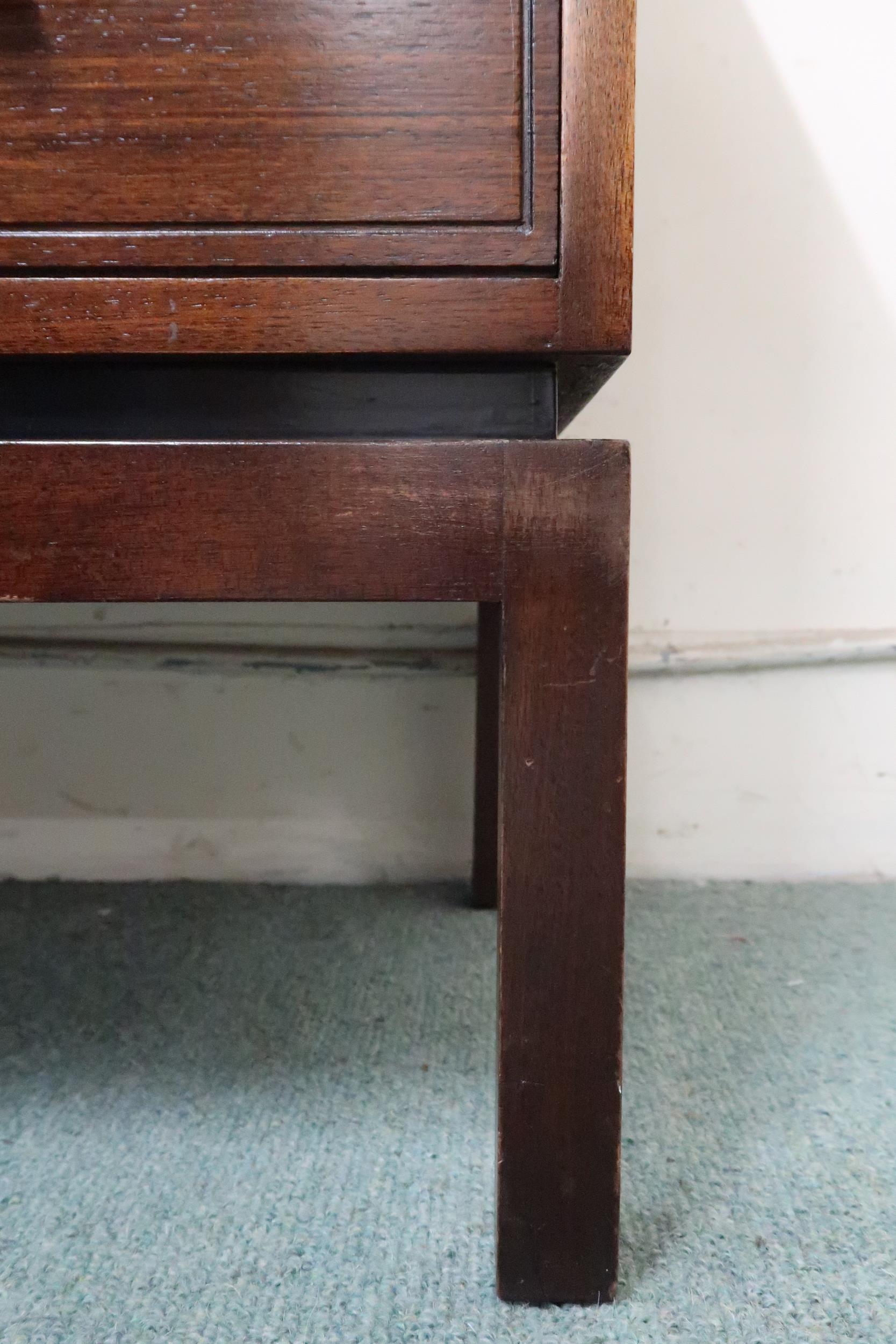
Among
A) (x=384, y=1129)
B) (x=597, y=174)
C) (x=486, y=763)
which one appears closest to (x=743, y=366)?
(x=486, y=763)

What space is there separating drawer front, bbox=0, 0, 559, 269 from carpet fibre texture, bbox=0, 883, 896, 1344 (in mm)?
407

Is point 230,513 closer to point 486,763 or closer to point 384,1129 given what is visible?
point 384,1129

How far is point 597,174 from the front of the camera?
358 millimetres

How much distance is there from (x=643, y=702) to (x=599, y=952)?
1.87ft

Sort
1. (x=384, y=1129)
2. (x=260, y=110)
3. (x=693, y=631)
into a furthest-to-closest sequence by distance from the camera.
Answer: (x=693, y=631) < (x=384, y=1129) < (x=260, y=110)

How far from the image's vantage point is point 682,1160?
0.50m

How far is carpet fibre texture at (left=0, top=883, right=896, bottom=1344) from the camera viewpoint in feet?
1.30

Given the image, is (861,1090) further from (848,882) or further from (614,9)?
(614,9)

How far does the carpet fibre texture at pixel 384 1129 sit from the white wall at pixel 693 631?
110 mm

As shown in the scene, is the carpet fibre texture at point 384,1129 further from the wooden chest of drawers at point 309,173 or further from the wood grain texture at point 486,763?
the wooden chest of drawers at point 309,173

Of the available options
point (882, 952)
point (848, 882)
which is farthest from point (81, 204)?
point (848, 882)

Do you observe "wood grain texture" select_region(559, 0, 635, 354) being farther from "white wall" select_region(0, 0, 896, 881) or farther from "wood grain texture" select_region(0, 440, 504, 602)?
"white wall" select_region(0, 0, 896, 881)

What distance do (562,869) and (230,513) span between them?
0.19 metres

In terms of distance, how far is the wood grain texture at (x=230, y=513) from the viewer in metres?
0.36
